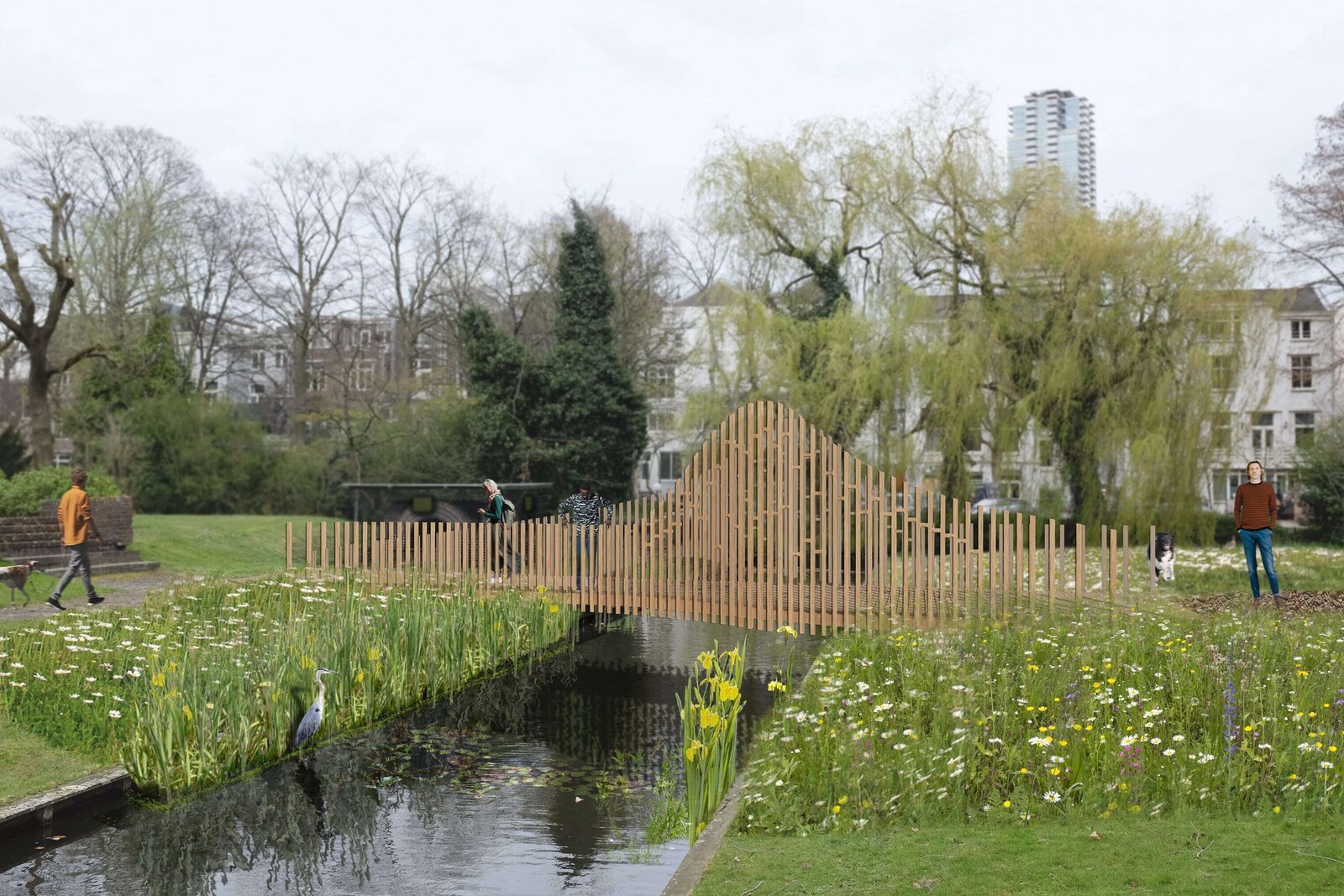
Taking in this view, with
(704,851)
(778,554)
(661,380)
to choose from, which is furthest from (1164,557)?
(661,380)

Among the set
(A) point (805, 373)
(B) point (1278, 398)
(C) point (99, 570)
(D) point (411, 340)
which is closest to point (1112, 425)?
(A) point (805, 373)

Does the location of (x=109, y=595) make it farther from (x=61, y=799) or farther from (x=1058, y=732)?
(x=1058, y=732)

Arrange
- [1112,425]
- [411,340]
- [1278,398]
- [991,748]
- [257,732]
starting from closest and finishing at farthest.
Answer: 1. [991,748]
2. [257,732]
3. [1112,425]
4. [411,340]
5. [1278,398]

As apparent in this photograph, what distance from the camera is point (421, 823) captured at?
313 inches

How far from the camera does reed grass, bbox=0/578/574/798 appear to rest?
28.5 ft

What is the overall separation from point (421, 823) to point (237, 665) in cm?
238

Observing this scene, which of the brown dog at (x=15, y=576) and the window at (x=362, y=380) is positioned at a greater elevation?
the window at (x=362, y=380)

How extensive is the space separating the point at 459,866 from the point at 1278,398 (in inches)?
2147

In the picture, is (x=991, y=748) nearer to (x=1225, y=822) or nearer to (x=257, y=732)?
(x=1225, y=822)

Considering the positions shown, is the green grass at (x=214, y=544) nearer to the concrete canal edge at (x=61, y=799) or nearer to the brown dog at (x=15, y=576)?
the brown dog at (x=15, y=576)

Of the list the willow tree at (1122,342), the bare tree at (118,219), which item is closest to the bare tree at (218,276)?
the bare tree at (118,219)

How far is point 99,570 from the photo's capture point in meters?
19.3

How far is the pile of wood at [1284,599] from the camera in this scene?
1427 centimetres

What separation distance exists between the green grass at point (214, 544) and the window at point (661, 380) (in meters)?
16.0
